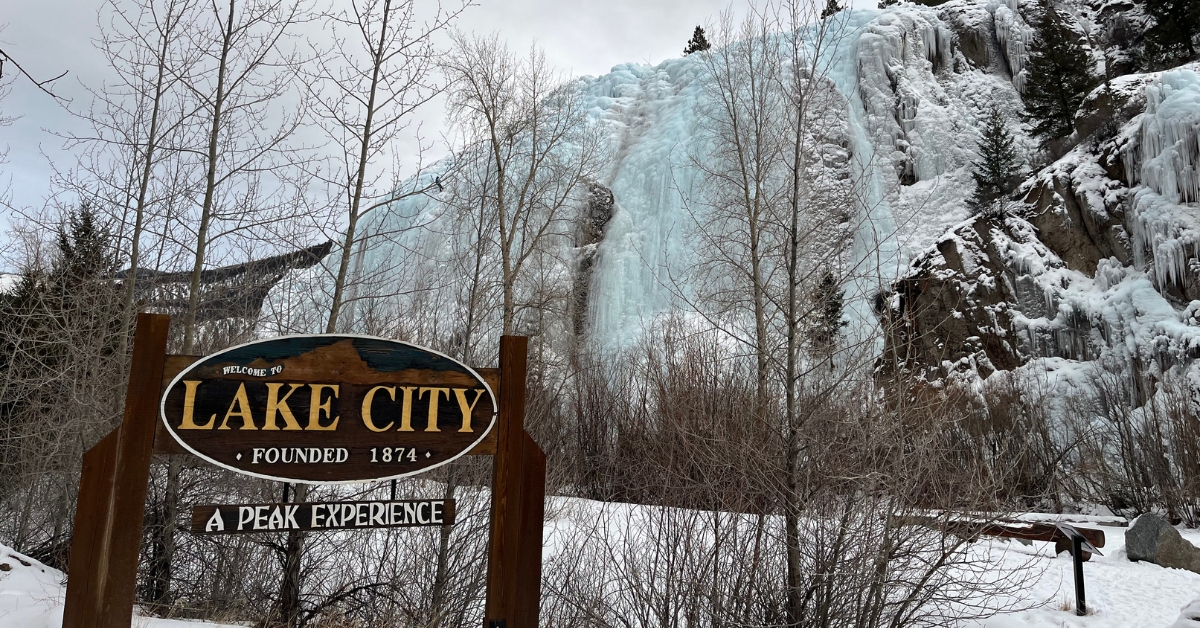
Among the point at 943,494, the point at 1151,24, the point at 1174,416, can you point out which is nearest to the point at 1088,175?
the point at 1174,416

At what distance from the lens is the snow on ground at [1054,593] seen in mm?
4020

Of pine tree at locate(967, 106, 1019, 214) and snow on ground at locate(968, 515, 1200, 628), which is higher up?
pine tree at locate(967, 106, 1019, 214)

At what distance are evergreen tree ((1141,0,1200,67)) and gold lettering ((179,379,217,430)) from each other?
942 inches

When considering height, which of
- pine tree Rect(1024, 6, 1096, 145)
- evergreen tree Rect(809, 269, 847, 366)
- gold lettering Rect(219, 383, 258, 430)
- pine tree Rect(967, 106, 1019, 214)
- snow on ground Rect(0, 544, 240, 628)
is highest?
pine tree Rect(1024, 6, 1096, 145)

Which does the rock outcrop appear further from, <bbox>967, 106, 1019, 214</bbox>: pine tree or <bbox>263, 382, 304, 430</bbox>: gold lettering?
<bbox>263, 382, 304, 430</bbox>: gold lettering

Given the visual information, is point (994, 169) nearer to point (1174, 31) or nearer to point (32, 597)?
point (1174, 31)

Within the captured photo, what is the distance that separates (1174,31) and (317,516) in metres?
24.8

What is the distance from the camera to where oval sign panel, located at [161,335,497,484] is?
108 inches

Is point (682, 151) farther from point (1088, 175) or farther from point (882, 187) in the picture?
point (1088, 175)

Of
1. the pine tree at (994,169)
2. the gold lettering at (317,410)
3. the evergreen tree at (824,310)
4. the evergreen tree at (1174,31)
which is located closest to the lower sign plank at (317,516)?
the gold lettering at (317,410)

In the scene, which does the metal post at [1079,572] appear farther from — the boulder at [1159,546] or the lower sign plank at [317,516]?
the lower sign plank at [317,516]

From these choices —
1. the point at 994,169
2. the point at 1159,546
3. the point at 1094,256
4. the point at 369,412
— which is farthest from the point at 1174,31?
the point at 369,412

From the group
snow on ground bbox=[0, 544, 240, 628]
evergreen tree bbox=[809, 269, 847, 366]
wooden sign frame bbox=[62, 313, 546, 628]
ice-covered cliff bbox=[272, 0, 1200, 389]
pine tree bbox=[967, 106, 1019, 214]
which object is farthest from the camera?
pine tree bbox=[967, 106, 1019, 214]

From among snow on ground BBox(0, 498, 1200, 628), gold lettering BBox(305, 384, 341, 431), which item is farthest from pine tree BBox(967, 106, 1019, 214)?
gold lettering BBox(305, 384, 341, 431)
